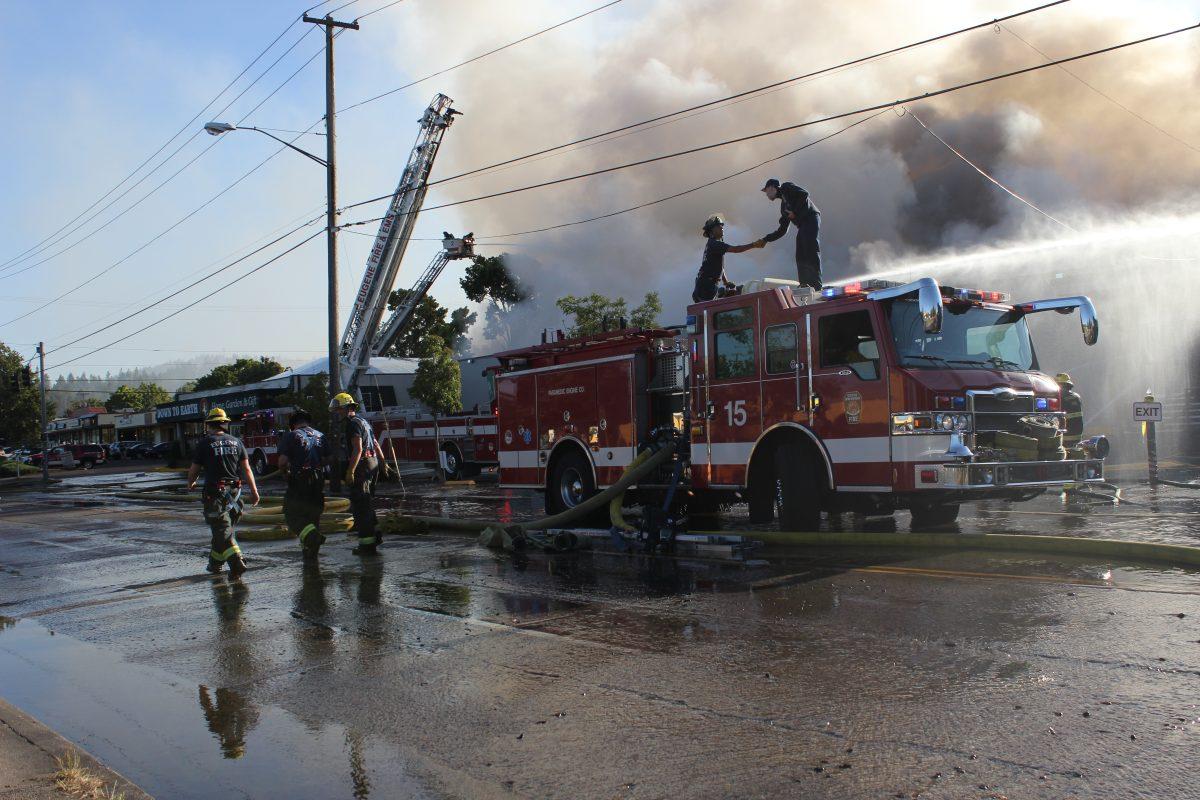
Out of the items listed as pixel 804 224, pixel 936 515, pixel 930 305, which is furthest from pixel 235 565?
pixel 936 515

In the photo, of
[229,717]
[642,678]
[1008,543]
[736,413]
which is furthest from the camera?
[736,413]

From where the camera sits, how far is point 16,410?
55.4 meters

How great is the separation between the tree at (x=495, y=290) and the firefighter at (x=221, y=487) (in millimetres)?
53751

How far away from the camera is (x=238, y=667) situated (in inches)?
224

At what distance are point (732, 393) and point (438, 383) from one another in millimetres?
24399

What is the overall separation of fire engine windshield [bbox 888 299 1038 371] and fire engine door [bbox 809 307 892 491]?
30cm

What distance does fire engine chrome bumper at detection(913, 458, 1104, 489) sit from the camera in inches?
330

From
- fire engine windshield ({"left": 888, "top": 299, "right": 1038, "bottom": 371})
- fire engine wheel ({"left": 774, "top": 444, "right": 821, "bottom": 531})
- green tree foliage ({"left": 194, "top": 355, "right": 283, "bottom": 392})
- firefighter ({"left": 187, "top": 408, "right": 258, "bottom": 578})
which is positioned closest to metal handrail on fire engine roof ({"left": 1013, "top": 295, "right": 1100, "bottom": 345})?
fire engine windshield ({"left": 888, "top": 299, "right": 1038, "bottom": 371})

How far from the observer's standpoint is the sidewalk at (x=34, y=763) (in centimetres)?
356

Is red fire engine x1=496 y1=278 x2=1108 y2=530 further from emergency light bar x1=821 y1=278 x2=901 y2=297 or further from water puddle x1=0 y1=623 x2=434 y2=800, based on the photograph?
water puddle x1=0 y1=623 x2=434 y2=800

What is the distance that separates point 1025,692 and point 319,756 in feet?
10.1

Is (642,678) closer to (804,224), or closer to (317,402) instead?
(804,224)

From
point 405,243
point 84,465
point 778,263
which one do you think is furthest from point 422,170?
point 84,465

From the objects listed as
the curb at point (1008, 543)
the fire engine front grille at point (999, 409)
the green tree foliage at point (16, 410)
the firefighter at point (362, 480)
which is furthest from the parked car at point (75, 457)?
the fire engine front grille at point (999, 409)
